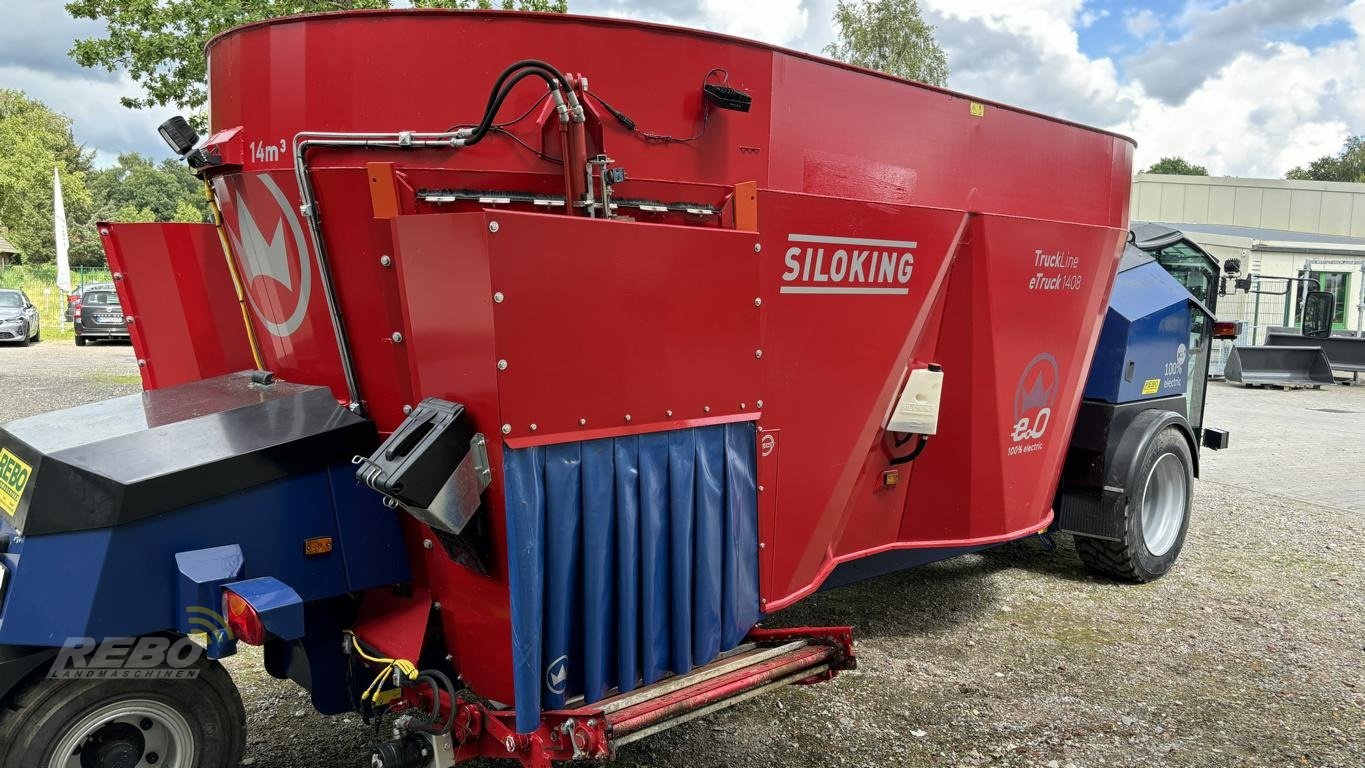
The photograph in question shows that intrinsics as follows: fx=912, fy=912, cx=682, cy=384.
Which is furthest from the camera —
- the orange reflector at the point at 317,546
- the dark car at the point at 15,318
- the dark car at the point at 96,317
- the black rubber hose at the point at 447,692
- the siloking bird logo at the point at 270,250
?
the dark car at the point at 96,317

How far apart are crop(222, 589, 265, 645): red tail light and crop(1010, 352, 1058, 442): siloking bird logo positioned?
3.13 metres

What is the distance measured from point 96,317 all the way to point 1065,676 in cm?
2096

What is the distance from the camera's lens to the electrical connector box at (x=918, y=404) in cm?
368

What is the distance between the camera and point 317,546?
108 inches

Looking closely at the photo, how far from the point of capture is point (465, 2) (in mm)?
12844

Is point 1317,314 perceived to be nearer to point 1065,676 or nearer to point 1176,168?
point 1065,676

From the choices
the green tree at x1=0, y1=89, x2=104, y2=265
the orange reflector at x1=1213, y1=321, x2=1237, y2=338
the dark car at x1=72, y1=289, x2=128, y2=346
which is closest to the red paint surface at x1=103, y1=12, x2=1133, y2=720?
the orange reflector at x1=1213, y1=321, x2=1237, y2=338

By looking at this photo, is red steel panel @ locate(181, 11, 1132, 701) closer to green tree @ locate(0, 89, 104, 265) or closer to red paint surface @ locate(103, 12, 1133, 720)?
red paint surface @ locate(103, 12, 1133, 720)

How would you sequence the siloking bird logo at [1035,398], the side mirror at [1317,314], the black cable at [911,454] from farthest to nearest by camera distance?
the side mirror at [1317,314], the siloking bird logo at [1035,398], the black cable at [911,454]

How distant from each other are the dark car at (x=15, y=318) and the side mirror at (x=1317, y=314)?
25.6m

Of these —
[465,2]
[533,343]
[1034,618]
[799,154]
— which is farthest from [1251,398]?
[533,343]

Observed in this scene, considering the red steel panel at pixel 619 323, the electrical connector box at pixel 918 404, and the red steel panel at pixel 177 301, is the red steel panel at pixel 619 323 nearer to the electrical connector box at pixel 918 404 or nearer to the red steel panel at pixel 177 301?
the electrical connector box at pixel 918 404

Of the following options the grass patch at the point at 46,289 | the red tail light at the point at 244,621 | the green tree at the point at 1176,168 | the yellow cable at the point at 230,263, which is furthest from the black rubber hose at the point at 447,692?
the green tree at the point at 1176,168

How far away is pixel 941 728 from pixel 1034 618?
1533 millimetres
